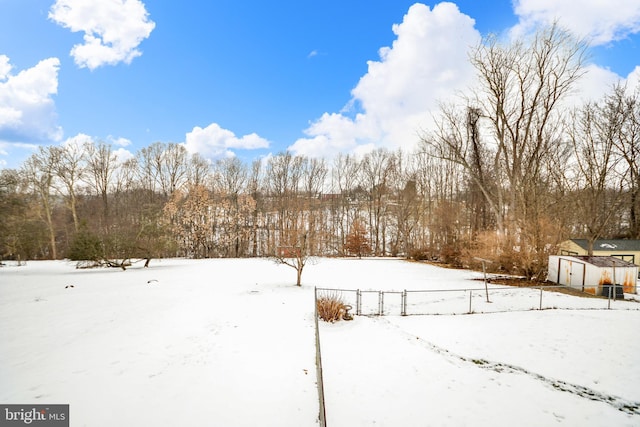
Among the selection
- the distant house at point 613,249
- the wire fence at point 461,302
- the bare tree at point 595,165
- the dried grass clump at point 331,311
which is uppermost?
the bare tree at point 595,165

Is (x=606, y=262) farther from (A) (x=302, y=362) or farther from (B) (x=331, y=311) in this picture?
(A) (x=302, y=362)

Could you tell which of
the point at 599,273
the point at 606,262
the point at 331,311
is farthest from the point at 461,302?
the point at 606,262

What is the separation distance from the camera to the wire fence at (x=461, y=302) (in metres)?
12.2

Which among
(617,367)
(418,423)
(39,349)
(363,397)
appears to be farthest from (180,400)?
(617,367)

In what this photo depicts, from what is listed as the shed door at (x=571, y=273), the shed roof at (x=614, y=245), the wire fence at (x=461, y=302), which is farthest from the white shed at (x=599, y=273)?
the shed roof at (x=614, y=245)

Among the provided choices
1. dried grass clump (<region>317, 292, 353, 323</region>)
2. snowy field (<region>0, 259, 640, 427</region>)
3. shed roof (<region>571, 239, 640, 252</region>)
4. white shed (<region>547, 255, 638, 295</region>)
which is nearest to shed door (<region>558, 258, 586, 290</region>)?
white shed (<region>547, 255, 638, 295</region>)

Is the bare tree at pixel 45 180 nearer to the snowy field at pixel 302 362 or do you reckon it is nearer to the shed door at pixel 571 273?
the snowy field at pixel 302 362

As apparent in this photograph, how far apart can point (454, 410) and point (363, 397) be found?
5.45 ft

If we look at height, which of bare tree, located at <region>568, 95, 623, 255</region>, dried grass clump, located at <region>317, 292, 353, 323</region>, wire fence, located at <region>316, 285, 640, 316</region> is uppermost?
bare tree, located at <region>568, 95, 623, 255</region>

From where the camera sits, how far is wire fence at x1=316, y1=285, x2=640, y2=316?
1222cm

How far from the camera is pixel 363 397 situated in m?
5.43

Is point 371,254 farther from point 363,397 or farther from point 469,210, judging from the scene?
point 363,397

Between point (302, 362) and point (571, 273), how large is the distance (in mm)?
18932

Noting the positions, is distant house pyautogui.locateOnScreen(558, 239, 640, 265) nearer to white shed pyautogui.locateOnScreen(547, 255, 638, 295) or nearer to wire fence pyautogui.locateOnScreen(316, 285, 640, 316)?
white shed pyautogui.locateOnScreen(547, 255, 638, 295)
